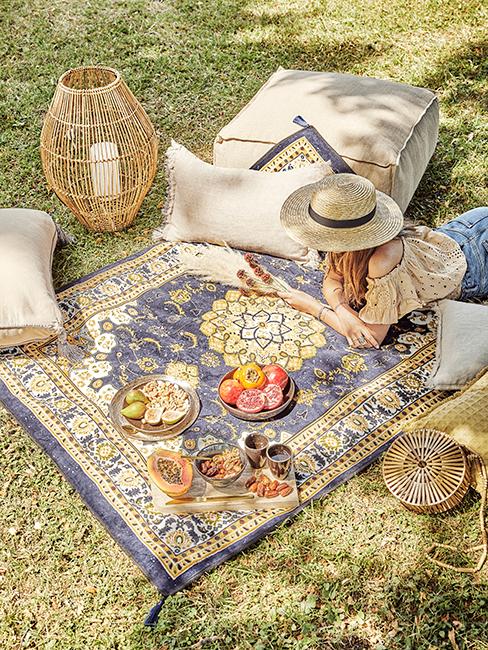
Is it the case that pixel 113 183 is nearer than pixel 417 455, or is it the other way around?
pixel 417 455

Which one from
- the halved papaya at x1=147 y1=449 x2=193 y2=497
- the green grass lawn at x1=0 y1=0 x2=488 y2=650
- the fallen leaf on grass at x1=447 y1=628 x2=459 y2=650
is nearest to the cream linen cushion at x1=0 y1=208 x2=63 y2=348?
the green grass lawn at x1=0 y1=0 x2=488 y2=650

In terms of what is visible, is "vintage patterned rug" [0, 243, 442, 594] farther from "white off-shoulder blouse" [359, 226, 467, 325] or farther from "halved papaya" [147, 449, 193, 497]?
"white off-shoulder blouse" [359, 226, 467, 325]

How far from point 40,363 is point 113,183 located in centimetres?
163

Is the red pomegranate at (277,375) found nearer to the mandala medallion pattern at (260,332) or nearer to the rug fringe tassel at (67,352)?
the mandala medallion pattern at (260,332)

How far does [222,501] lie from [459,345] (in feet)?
5.73

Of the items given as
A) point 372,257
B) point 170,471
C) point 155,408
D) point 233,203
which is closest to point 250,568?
point 170,471

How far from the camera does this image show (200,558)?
3848 mm

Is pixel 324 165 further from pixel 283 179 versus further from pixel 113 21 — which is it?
pixel 113 21

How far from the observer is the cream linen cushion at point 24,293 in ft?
15.9

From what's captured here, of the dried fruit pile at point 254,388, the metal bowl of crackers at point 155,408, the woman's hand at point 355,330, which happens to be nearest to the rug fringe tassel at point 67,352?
the metal bowl of crackers at point 155,408

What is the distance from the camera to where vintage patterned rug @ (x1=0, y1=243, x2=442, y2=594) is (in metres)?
4.00

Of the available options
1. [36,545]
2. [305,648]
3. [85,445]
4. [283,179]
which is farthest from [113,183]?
[305,648]

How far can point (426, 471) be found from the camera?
4.06 metres

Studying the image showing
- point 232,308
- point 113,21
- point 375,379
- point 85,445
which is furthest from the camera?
point 113,21
